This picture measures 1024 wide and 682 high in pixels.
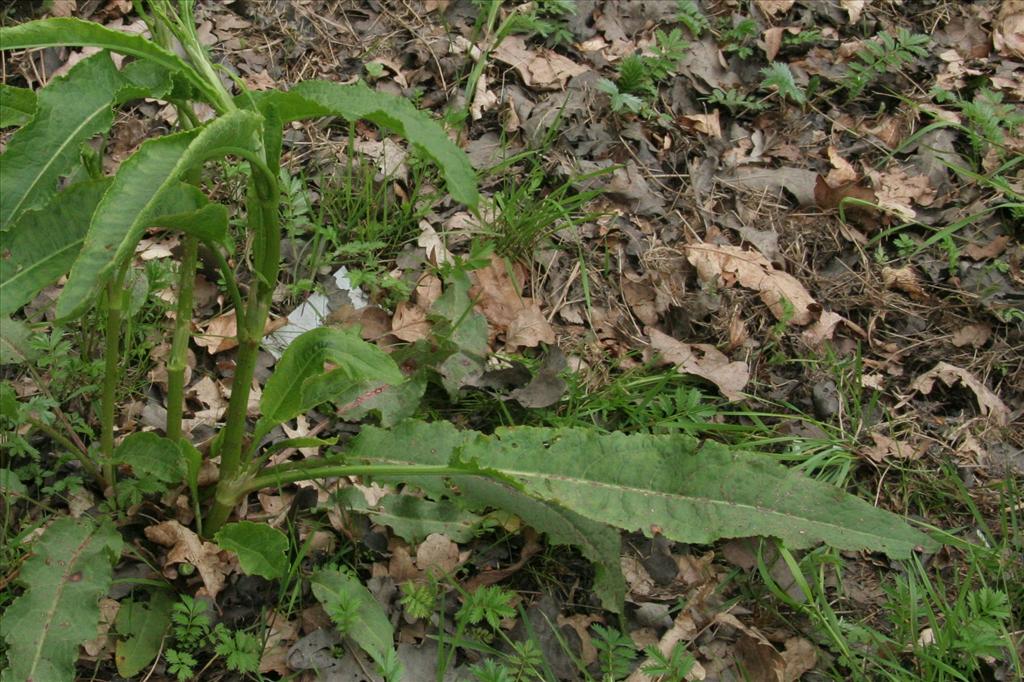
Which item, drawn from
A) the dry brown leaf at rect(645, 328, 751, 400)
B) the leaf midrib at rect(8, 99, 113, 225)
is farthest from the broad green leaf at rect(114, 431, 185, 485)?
the dry brown leaf at rect(645, 328, 751, 400)

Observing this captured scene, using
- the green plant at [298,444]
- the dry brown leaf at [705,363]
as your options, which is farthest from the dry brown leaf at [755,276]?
the green plant at [298,444]

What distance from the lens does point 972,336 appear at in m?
3.12

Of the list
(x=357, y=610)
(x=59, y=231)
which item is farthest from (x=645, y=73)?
(x=59, y=231)

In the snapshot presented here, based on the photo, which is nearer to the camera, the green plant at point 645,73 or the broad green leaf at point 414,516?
the broad green leaf at point 414,516

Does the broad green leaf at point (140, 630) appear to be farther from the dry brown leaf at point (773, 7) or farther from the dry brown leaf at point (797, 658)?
the dry brown leaf at point (773, 7)

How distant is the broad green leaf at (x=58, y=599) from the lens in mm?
1903

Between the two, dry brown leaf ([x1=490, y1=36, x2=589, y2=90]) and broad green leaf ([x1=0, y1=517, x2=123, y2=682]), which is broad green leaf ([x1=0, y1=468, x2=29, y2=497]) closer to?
broad green leaf ([x1=0, y1=517, x2=123, y2=682])

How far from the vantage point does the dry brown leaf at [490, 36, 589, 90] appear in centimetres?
362

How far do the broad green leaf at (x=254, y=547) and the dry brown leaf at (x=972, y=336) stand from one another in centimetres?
233

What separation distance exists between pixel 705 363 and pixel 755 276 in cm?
44

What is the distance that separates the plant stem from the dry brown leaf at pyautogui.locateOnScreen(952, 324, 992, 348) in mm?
2476

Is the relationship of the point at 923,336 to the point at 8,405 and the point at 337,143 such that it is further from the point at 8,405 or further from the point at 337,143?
the point at 8,405

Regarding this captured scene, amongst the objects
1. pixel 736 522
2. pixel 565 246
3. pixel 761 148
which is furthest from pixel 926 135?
pixel 736 522

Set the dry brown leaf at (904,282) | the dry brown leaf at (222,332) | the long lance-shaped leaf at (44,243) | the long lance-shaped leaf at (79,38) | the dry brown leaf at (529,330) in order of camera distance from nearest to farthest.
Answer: the long lance-shaped leaf at (79,38)
the long lance-shaped leaf at (44,243)
the dry brown leaf at (222,332)
the dry brown leaf at (529,330)
the dry brown leaf at (904,282)
